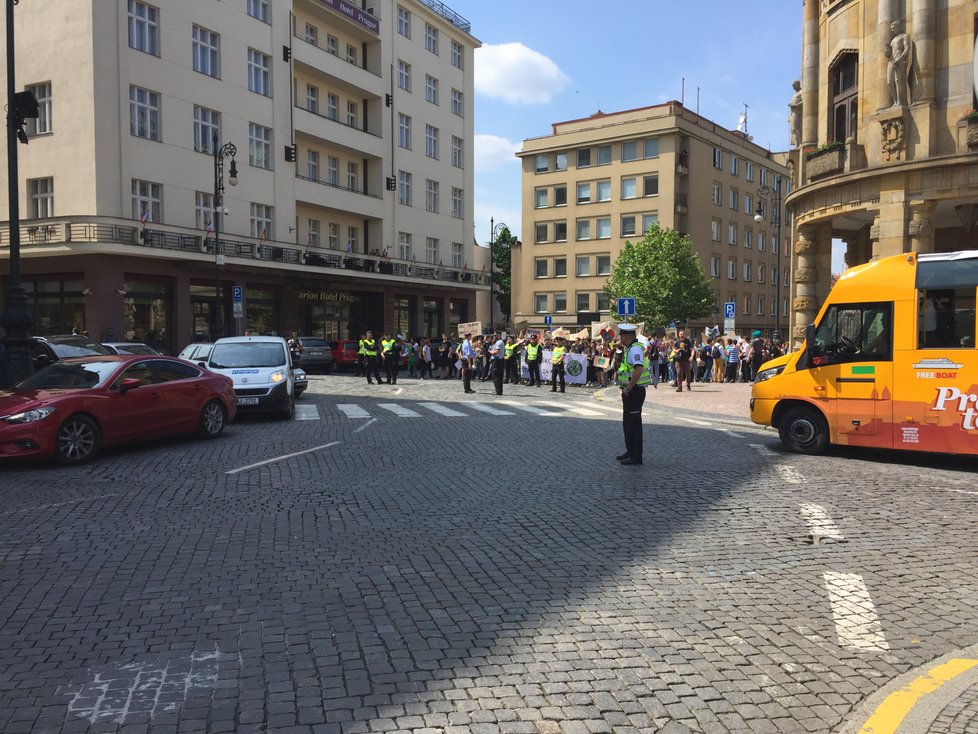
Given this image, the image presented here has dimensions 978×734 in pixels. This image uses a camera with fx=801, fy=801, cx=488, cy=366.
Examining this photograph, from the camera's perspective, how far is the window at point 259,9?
3762 cm

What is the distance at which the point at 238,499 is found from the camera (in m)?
8.06

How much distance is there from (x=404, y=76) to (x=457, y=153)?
713 cm

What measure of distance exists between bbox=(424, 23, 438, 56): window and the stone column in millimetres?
37180

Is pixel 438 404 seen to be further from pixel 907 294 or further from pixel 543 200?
pixel 543 200

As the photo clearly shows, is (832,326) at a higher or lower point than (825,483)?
higher

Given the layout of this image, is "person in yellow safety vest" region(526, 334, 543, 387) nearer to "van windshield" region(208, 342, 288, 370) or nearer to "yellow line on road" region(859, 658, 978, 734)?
"van windshield" region(208, 342, 288, 370)

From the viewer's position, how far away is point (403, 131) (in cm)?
4884

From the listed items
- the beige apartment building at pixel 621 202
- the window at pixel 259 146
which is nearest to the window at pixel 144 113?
the window at pixel 259 146

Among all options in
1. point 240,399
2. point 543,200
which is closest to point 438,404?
point 240,399

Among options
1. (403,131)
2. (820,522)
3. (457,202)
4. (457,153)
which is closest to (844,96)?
(820,522)

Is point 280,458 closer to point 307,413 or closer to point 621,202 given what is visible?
point 307,413

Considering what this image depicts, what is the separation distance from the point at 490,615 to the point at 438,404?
15.0m

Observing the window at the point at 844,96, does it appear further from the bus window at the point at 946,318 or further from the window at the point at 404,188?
the window at the point at 404,188

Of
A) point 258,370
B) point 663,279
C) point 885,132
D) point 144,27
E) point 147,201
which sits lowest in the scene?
point 258,370
